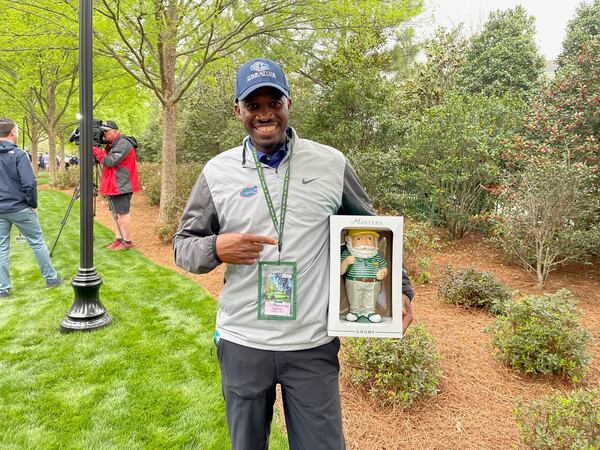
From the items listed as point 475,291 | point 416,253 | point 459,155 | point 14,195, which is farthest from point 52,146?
point 475,291

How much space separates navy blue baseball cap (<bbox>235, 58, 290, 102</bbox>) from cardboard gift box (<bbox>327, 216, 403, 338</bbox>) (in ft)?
1.94

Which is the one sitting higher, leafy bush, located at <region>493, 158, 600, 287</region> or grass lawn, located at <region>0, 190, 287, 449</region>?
leafy bush, located at <region>493, 158, 600, 287</region>

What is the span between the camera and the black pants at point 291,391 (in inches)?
64.1

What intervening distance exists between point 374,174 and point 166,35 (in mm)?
4869

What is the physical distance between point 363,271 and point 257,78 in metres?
0.86

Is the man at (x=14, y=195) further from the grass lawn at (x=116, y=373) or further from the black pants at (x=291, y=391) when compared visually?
the black pants at (x=291, y=391)

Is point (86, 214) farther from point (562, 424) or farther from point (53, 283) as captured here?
point (562, 424)

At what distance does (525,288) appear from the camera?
5945 mm

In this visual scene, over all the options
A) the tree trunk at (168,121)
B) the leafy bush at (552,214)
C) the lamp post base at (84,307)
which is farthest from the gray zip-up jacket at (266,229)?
the tree trunk at (168,121)

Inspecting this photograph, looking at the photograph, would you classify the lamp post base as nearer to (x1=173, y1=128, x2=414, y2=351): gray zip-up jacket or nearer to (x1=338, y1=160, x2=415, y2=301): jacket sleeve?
(x1=173, y1=128, x2=414, y2=351): gray zip-up jacket

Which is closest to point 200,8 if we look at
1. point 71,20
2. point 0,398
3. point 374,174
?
point 71,20

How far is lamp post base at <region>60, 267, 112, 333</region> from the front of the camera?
4.18m

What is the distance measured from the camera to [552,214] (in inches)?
223

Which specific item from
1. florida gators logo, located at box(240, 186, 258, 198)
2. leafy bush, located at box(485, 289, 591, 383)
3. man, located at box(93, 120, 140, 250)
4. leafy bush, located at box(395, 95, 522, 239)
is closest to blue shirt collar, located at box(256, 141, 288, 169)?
florida gators logo, located at box(240, 186, 258, 198)
